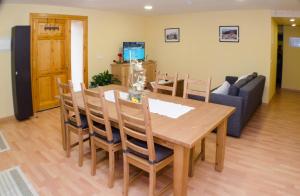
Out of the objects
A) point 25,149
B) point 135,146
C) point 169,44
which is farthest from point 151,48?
point 135,146

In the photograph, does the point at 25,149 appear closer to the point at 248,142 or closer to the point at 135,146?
the point at 135,146

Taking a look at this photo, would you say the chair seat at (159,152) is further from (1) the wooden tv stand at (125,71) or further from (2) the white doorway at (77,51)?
(2) the white doorway at (77,51)

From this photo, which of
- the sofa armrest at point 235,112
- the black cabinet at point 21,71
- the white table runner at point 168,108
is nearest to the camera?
the white table runner at point 168,108

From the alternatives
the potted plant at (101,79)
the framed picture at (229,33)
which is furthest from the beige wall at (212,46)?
the potted plant at (101,79)

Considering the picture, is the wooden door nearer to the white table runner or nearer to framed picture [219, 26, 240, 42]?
the white table runner

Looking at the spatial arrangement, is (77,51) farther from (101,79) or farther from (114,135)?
(114,135)

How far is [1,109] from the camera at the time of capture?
15.6 feet

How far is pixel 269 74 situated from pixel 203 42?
5.89 ft

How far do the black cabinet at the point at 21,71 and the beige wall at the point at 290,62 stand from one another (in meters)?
7.12

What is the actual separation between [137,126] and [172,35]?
536 centimetres

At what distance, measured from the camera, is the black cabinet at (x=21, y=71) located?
175 inches

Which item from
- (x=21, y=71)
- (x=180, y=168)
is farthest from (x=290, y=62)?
(x=21, y=71)

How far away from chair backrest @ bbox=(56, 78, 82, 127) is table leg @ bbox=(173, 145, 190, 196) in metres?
1.40

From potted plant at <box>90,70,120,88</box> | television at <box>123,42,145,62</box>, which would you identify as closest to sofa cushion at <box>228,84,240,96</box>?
potted plant at <box>90,70,120,88</box>
